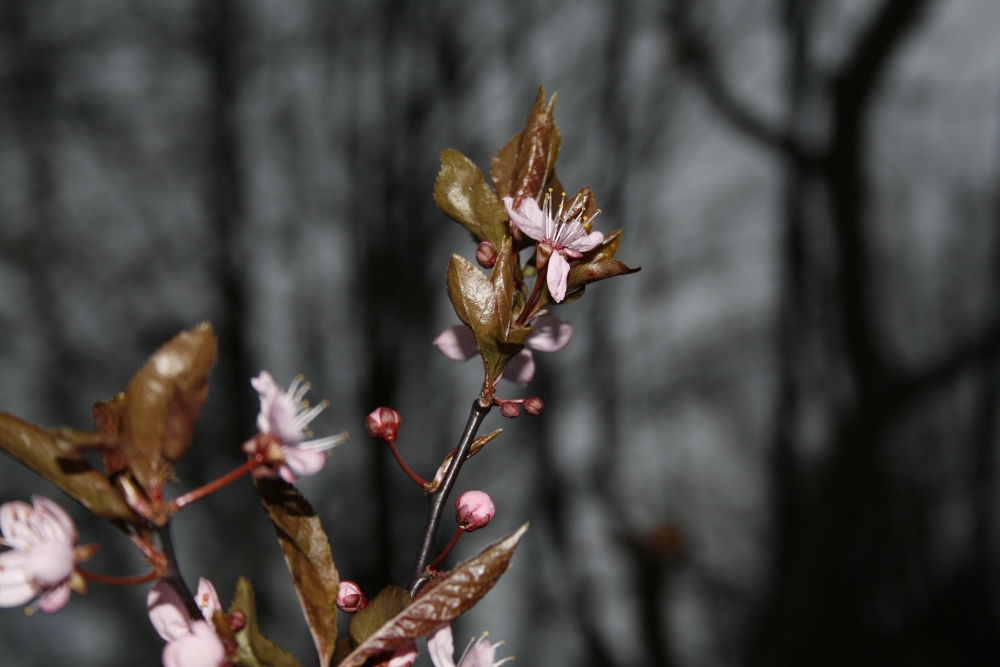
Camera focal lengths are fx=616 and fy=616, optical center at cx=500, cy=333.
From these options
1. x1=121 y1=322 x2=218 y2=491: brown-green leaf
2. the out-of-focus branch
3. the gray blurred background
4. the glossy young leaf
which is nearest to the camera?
x1=121 y1=322 x2=218 y2=491: brown-green leaf

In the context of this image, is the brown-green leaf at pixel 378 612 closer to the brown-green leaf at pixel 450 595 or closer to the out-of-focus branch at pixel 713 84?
the brown-green leaf at pixel 450 595

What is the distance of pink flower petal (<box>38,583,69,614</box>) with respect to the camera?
200 millimetres

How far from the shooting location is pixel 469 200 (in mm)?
305

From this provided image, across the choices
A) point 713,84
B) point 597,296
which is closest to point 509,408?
point 597,296

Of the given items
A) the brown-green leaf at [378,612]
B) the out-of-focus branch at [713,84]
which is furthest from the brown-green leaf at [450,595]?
the out-of-focus branch at [713,84]

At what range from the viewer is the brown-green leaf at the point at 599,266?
0.28m

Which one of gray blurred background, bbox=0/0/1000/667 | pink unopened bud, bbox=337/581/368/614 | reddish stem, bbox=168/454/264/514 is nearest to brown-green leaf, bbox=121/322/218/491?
reddish stem, bbox=168/454/264/514

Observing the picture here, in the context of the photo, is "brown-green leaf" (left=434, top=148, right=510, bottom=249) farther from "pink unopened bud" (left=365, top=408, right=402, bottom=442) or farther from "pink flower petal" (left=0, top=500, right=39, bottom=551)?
"pink flower petal" (left=0, top=500, right=39, bottom=551)

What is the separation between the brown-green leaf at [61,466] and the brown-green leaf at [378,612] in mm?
93

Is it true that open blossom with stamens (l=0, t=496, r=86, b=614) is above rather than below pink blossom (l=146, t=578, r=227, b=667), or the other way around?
above

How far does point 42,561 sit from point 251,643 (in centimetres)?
7

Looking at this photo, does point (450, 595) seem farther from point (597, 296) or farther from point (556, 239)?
point (597, 296)

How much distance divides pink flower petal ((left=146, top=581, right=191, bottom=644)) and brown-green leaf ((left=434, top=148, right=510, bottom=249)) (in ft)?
0.66

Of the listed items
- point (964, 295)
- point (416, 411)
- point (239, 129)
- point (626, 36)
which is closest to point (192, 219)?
point (239, 129)
